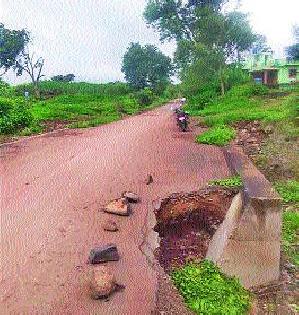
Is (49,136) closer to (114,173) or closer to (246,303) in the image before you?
(114,173)

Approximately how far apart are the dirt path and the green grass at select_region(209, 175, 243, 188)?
10.5 inches

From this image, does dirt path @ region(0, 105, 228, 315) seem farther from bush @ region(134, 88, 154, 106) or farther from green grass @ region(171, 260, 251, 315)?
bush @ region(134, 88, 154, 106)

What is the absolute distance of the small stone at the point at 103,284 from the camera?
14.0 ft

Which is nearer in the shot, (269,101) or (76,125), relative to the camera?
(76,125)

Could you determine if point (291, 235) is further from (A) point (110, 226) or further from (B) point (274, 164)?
(B) point (274, 164)

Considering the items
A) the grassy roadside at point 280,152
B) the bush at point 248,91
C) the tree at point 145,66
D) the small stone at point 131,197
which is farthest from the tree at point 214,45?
the tree at point 145,66

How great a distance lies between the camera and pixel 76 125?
16.0 meters

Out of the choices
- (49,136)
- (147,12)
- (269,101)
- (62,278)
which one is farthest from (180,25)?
(62,278)

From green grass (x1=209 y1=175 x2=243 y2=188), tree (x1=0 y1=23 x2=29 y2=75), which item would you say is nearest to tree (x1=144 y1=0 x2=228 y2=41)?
tree (x1=0 y1=23 x2=29 y2=75)

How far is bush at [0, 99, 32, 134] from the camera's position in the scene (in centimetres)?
1355

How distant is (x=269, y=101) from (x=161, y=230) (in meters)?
15.2

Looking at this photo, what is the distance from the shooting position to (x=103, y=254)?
4.98m

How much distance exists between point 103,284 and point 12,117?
10.8m

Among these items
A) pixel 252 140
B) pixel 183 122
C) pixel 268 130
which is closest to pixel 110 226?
pixel 252 140
